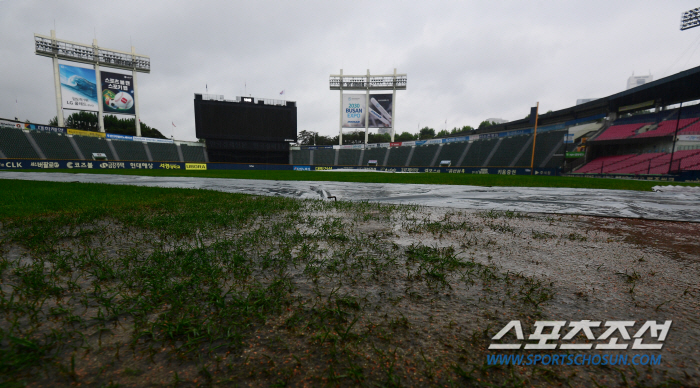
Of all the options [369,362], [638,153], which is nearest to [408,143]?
[638,153]

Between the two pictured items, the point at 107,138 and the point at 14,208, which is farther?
the point at 107,138

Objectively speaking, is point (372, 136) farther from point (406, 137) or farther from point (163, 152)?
point (163, 152)

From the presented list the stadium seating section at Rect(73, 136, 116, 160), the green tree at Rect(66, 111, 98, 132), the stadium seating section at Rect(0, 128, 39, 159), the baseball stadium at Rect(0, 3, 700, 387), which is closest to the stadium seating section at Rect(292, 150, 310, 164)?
the stadium seating section at Rect(73, 136, 116, 160)

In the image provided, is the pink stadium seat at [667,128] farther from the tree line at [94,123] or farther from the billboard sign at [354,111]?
the tree line at [94,123]

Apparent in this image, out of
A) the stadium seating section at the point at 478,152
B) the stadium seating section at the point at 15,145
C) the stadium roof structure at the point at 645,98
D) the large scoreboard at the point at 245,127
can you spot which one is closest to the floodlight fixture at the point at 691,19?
the stadium roof structure at the point at 645,98

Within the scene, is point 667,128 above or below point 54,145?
above

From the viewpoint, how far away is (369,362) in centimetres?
113

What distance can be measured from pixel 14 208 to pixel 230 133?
40522 millimetres

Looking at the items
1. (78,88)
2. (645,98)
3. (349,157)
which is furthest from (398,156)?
(78,88)

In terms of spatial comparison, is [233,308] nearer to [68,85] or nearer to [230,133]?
[230,133]

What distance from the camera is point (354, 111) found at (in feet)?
165

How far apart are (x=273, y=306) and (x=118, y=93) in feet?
172

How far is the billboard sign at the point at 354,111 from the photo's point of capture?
50.0m

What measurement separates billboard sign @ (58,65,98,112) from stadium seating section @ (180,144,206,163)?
11.5 meters
